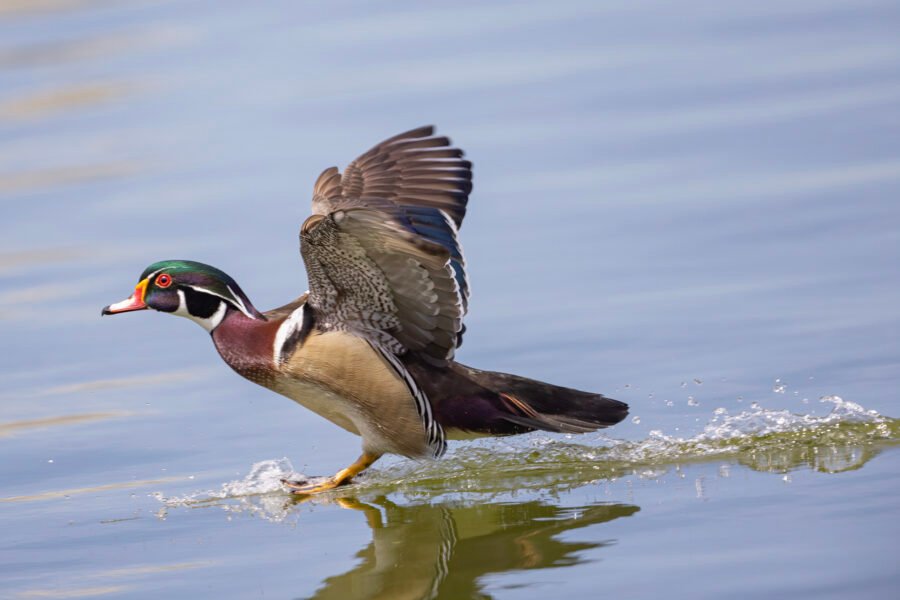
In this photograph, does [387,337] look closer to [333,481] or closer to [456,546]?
[333,481]

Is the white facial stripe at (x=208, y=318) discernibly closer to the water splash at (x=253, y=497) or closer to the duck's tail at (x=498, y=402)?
the water splash at (x=253, y=497)

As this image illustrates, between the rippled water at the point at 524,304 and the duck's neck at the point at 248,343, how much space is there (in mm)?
436

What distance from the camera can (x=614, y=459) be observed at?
24.7ft

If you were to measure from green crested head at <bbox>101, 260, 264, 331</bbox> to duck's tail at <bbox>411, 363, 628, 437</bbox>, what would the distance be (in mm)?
916

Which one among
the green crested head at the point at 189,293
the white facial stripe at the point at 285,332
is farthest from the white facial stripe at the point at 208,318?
the white facial stripe at the point at 285,332

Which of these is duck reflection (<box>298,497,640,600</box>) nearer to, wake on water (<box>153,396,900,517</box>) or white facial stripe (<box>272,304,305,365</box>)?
wake on water (<box>153,396,900,517</box>)

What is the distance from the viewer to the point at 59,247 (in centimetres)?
1062

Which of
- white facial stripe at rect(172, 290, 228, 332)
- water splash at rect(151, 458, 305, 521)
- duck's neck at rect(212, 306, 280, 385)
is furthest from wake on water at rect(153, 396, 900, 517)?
white facial stripe at rect(172, 290, 228, 332)

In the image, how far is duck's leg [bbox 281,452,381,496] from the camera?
25.1 feet

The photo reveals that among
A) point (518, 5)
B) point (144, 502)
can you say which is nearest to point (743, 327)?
point (144, 502)

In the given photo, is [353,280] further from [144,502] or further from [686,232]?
[686,232]

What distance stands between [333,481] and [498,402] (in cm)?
83

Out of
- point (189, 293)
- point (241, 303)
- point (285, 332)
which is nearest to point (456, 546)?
point (285, 332)

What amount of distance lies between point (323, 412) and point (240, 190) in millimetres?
3547
